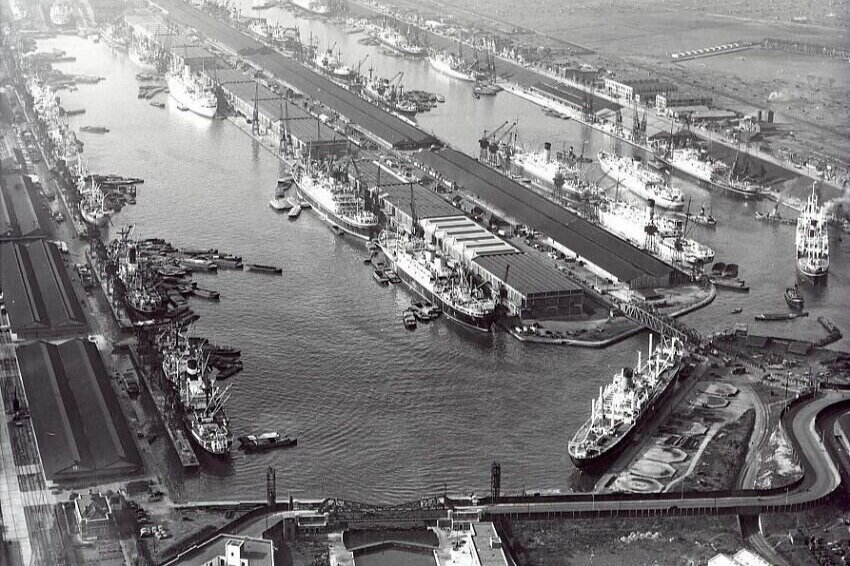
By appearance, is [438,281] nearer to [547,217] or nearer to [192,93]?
[547,217]

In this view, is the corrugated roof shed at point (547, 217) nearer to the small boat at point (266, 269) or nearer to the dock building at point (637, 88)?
the small boat at point (266, 269)

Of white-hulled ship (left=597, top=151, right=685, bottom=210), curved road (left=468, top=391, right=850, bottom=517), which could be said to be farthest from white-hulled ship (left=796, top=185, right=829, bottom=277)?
curved road (left=468, top=391, right=850, bottom=517)

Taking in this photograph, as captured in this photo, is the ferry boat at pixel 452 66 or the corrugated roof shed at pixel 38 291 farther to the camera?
the ferry boat at pixel 452 66

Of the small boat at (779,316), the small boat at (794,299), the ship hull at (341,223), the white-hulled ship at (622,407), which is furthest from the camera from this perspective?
the ship hull at (341,223)

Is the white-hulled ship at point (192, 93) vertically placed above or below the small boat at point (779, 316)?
below

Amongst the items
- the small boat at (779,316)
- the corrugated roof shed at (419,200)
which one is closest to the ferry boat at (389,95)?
the corrugated roof shed at (419,200)

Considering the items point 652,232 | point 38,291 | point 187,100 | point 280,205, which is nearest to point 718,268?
point 652,232

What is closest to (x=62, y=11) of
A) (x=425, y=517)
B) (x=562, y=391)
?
(x=562, y=391)
